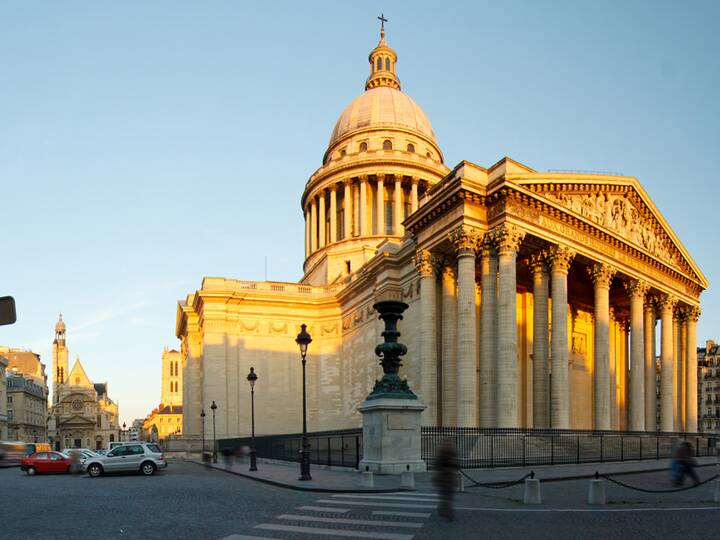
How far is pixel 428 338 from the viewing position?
38.6m

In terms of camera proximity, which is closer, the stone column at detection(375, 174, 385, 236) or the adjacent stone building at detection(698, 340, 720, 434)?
the stone column at detection(375, 174, 385, 236)

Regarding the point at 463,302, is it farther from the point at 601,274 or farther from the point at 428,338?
the point at 601,274

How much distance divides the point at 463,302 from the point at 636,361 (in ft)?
48.4

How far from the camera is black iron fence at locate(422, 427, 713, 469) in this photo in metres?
27.3

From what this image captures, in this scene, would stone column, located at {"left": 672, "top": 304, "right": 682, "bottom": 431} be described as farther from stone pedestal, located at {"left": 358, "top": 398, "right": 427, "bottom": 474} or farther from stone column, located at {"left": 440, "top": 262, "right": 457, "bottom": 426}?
stone pedestal, located at {"left": 358, "top": 398, "right": 427, "bottom": 474}

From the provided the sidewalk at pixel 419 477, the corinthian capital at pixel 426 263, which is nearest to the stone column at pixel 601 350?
the sidewalk at pixel 419 477

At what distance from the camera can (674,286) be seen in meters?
47.5

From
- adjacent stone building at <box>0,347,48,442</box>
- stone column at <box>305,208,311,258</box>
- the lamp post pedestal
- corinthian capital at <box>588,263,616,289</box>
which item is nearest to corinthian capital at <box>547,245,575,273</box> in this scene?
corinthian capital at <box>588,263,616,289</box>

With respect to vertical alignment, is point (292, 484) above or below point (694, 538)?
below

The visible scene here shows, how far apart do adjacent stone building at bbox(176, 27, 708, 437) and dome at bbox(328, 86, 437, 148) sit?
28 cm

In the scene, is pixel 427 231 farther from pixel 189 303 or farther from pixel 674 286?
pixel 189 303

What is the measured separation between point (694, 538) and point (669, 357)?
123 feet

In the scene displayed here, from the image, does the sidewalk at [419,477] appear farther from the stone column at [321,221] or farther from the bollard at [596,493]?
the stone column at [321,221]

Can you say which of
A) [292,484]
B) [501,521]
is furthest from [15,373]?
[501,521]
